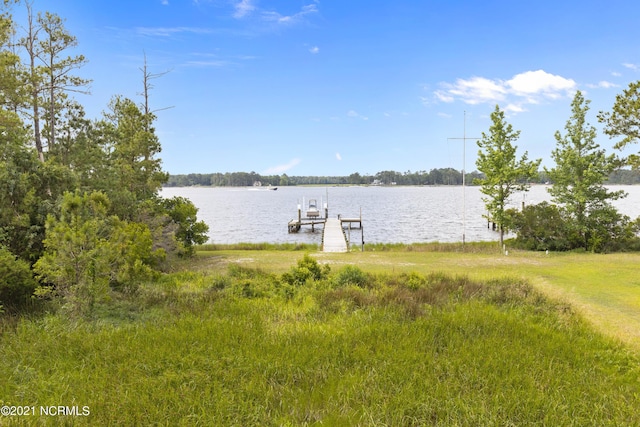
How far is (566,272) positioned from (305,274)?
10.7m

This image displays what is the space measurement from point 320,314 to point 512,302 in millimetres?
5011

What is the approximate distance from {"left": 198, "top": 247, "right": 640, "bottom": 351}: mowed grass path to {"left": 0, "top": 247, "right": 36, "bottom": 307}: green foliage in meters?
8.24

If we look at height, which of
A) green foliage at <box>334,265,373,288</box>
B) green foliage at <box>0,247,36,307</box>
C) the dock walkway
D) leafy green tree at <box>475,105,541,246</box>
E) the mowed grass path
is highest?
leafy green tree at <box>475,105,541,246</box>

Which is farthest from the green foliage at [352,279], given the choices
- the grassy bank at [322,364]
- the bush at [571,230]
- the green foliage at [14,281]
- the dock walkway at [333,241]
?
the bush at [571,230]

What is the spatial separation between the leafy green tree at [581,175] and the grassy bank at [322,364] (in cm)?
1763

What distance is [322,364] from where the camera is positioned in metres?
5.43

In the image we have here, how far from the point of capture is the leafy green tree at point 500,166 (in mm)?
22672

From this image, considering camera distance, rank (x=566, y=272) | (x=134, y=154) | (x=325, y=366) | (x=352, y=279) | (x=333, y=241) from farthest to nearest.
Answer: (x=333, y=241) → (x=134, y=154) → (x=566, y=272) → (x=352, y=279) → (x=325, y=366)

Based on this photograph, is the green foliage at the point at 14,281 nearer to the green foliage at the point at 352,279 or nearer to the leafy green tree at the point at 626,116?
the green foliage at the point at 352,279

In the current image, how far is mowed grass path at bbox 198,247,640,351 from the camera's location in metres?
8.75

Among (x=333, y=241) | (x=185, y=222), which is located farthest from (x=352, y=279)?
(x=333, y=241)

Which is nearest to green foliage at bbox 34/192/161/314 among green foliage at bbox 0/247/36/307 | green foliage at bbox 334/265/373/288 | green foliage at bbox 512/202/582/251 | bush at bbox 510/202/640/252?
green foliage at bbox 0/247/36/307

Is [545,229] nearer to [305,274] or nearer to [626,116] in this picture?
[626,116]

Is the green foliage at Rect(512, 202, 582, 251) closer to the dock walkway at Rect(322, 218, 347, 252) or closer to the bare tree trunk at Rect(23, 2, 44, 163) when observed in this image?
the dock walkway at Rect(322, 218, 347, 252)
